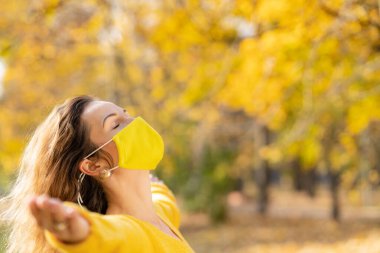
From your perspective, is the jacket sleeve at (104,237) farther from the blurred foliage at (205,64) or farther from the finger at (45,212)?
the blurred foliage at (205,64)

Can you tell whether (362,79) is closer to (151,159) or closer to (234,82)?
(234,82)

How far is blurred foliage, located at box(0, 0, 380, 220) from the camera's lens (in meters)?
6.70

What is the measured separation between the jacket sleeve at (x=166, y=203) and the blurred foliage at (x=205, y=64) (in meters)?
0.59

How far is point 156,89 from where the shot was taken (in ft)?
41.4

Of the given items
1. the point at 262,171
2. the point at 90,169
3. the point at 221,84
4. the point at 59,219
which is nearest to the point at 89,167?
the point at 90,169

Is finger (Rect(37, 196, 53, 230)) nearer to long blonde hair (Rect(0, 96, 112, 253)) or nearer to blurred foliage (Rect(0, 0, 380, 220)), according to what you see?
long blonde hair (Rect(0, 96, 112, 253))

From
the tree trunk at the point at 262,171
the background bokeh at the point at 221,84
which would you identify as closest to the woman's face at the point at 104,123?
the background bokeh at the point at 221,84

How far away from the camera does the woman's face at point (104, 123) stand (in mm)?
2125

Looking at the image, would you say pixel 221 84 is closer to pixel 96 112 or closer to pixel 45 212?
pixel 96 112

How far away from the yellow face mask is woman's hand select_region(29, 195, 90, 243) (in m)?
0.52

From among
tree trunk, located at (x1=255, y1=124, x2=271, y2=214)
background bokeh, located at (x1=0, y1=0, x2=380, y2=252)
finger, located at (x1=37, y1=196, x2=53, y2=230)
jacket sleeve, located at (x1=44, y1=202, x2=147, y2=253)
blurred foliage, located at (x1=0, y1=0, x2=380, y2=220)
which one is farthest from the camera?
tree trunk, located at (x1=255, y1=124, x2=271, y2=214)

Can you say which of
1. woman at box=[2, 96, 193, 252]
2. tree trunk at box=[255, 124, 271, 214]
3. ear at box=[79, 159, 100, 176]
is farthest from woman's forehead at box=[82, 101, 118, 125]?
tree trunk at box=[255, 124, 271, 214]

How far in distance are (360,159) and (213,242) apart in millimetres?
3542

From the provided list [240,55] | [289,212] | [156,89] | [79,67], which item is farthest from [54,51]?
[289,212]
